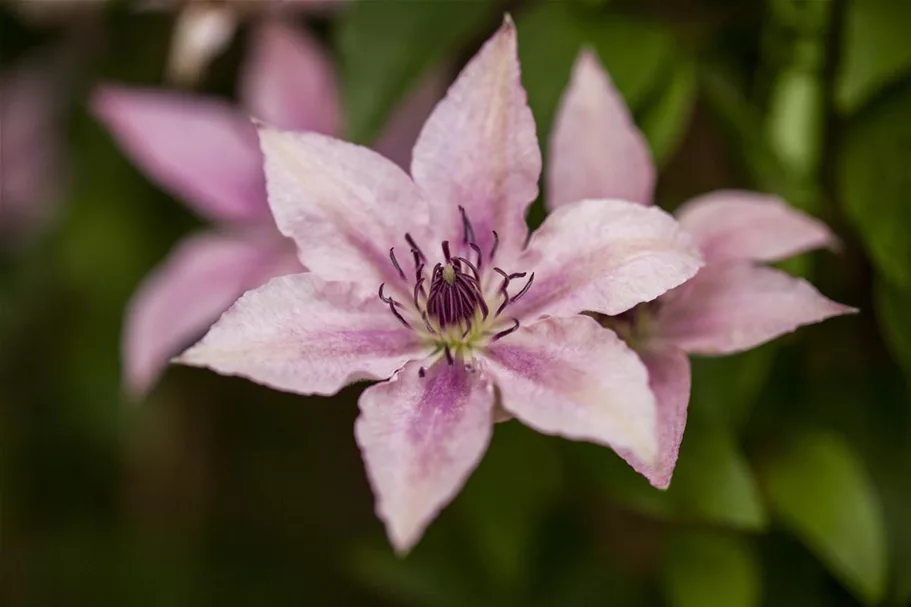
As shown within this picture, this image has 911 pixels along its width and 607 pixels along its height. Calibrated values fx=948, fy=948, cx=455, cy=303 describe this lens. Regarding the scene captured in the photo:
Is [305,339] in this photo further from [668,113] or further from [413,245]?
[668,113]

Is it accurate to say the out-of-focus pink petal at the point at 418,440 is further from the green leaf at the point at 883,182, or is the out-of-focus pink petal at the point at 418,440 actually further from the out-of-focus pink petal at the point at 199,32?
the out-of-focus pink petal at the point at 199,32

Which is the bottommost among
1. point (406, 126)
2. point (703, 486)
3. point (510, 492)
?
point (510, 492)

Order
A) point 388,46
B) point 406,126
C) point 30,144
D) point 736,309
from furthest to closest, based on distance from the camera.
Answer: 1. point 30,144
2. point 406,126
3. point 388,46
4. point 736,309

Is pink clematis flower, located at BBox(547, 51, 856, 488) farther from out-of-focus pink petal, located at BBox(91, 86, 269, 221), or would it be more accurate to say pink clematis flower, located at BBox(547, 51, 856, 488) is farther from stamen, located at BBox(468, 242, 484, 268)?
out-of-focus pink petal, located at BBox(91, 86, 269, 221)

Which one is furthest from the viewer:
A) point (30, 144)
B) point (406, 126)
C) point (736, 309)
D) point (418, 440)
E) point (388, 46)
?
point (30, 144)

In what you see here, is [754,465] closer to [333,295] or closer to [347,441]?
[333,295]

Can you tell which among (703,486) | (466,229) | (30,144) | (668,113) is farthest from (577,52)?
(30,144)

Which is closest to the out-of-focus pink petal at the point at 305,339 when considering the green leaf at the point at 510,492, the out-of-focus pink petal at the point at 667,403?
the out-of-focus pink petal at the point at 667,403

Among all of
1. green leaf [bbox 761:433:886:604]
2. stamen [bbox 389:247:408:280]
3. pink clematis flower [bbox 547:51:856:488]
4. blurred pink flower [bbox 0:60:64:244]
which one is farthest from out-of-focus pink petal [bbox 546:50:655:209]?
blurred pink flower [bbox 0:60:64:244]

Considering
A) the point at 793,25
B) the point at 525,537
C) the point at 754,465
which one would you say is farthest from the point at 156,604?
the point at 793,25
